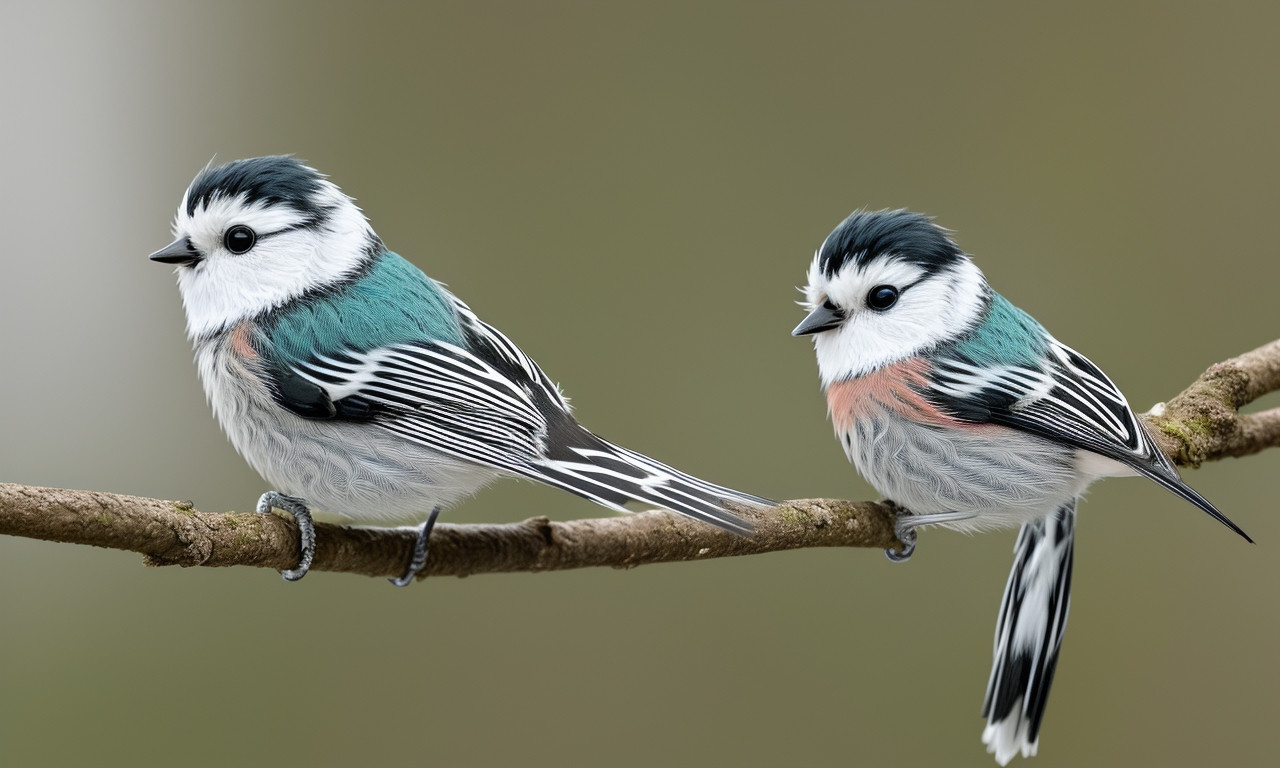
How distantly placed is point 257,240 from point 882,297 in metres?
0.77

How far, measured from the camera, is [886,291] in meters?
1.46

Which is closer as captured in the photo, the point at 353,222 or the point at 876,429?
the point at 353,222

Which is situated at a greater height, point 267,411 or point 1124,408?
point 1124,408

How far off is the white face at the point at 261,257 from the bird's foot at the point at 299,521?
216 mm

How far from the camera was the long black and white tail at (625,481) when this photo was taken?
958 millimetres

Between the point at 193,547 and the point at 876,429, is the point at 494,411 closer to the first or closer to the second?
the point at 193,547

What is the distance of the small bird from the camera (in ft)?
4.05

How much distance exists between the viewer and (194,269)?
1.30 meters

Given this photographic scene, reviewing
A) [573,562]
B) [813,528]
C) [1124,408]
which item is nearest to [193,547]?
[573,562]

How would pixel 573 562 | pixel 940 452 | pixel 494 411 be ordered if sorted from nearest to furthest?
pixel 494 411
pixel 573 562
pixel 940 452

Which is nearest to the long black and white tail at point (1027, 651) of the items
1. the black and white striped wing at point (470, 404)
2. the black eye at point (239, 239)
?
the black and white striped wing at point (470, 404)

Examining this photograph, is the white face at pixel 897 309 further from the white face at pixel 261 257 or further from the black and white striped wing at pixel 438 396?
the white face at pixel 261 257

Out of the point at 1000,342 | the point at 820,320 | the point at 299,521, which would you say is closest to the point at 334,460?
the point at 299,521

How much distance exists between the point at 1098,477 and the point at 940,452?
21 centimetres
